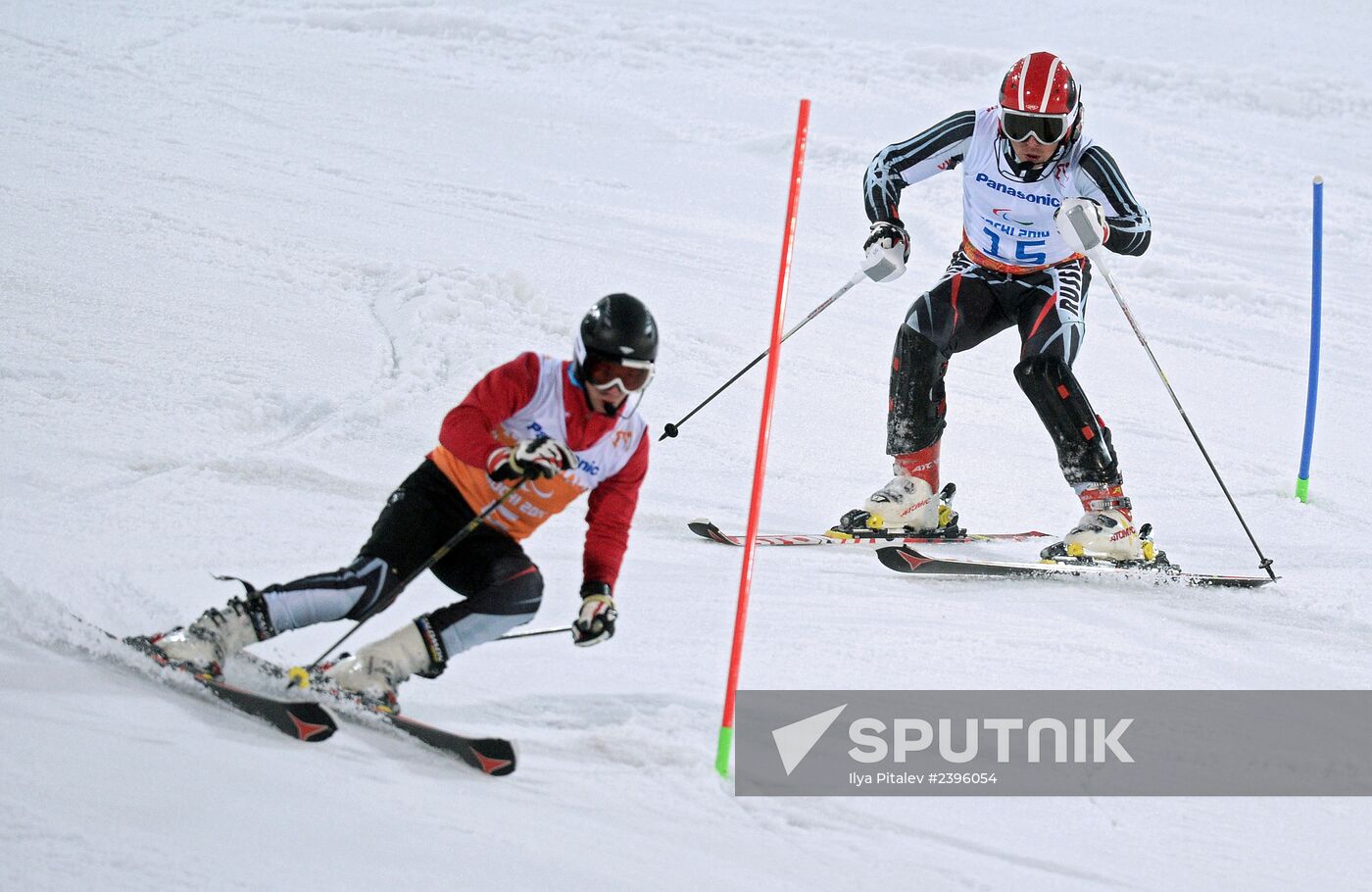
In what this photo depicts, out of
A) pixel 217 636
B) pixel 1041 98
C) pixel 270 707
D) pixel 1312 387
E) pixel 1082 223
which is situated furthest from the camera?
pixel 1312 387

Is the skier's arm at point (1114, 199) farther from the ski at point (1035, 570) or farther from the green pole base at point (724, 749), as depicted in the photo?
the green pole base at point (724, 749)

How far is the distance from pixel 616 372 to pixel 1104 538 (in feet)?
9.02

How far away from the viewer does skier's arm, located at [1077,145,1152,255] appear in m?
5.36

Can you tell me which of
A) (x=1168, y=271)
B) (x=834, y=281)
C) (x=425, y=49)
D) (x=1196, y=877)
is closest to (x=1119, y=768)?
(x=1196, y=877)

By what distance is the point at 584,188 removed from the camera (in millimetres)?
11125

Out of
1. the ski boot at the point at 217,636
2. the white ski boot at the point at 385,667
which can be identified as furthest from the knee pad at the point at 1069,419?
the ski boot at the point at 217,636

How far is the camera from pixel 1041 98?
5.19 metres

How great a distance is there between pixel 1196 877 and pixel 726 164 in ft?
31.7

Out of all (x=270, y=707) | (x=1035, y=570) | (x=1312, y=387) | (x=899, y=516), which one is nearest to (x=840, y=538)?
(x=899, y=516)

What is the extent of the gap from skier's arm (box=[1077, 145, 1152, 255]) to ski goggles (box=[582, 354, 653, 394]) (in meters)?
2.53

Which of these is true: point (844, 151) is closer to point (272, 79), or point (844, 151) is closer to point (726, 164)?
Answer: point (726, 164)

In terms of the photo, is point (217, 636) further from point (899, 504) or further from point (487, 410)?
point (899, 504)

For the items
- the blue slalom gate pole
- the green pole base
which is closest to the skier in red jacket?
the green pole base

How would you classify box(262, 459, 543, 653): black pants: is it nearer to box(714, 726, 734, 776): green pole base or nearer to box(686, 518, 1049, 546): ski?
box(714, 726, 734, 776): green pole base
